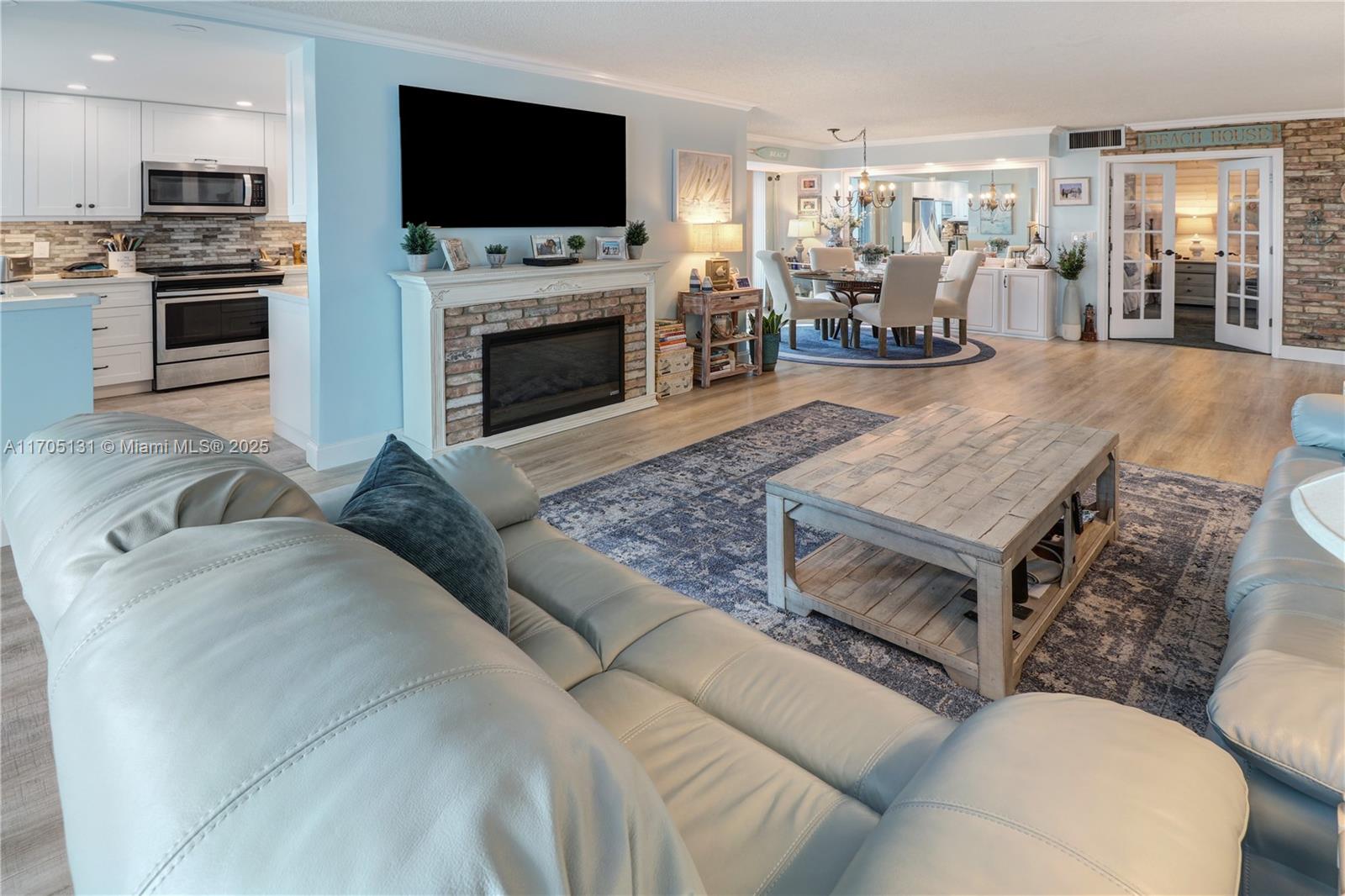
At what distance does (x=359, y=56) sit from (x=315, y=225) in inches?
38.7

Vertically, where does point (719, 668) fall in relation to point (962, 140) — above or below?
below

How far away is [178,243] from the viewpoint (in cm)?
677

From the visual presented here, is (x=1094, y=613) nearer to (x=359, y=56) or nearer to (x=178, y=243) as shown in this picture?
(x=359, y=56)

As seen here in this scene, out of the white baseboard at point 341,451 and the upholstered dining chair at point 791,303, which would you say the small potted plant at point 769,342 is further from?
the white baseboard at point 341,451

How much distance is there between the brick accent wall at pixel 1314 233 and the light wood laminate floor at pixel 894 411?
531 mm

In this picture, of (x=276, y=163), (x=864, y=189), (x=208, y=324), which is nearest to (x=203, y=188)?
(x=276, y=163)

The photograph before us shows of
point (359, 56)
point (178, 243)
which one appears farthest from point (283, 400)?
point (178, 243)

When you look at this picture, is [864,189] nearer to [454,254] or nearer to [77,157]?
[454,254]

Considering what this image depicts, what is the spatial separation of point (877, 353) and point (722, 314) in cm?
219

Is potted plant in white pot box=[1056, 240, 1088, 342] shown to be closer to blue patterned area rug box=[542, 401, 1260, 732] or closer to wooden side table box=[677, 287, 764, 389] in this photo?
wooden side table box=[677, 287, 764, 389]

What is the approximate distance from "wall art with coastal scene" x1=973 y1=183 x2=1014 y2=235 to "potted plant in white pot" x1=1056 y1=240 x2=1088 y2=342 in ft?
3.58

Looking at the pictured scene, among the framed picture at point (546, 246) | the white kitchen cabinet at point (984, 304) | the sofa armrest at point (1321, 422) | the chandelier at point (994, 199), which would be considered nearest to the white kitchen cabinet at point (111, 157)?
the framed picture at point (546, 246)

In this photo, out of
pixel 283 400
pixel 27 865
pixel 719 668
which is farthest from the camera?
pixel 283 400

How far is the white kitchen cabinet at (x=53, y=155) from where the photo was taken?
19.1 ft
